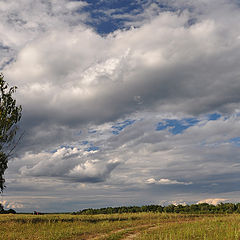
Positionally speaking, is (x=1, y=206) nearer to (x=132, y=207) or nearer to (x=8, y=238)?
(x=8, y=238)

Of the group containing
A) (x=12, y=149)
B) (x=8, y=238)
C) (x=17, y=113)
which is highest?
(x=17, y=113)

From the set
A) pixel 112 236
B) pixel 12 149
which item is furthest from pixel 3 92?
pixel 112 236

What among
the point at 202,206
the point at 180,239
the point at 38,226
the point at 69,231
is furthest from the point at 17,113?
the point at 202,206

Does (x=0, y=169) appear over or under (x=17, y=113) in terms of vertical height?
under

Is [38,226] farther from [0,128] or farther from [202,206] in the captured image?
[202,206]

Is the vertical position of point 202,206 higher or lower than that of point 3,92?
lower

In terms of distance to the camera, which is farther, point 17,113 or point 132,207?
point 132,207

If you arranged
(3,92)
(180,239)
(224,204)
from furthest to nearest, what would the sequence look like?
(224,204) → (3,92) → (180,239)

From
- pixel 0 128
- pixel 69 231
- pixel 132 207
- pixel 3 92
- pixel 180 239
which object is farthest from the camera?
pixel 132 207

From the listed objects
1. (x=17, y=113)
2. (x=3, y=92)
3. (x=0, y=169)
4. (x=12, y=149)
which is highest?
(x=3, y=92)

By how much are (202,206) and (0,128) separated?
4017cm

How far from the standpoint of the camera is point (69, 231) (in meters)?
25.2

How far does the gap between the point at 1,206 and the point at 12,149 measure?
6.87 meters

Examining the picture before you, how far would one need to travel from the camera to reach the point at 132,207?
61.5 meters
